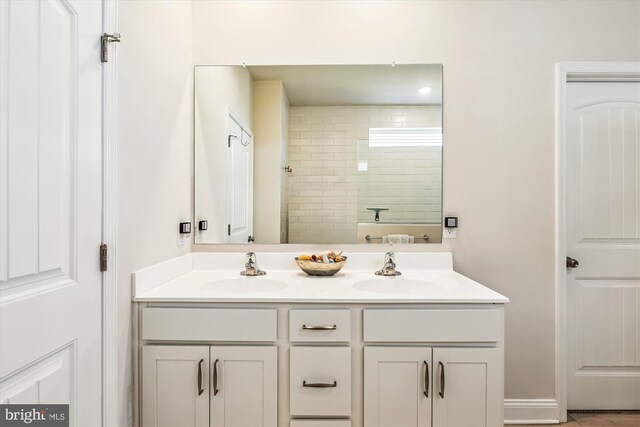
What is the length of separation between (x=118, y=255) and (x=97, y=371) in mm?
400

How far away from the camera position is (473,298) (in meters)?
1.45

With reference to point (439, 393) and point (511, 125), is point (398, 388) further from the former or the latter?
point (511, 125)

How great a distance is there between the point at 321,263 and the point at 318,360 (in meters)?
0.55

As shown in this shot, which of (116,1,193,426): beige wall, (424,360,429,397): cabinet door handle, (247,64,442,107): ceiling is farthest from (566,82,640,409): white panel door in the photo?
(116,1,193,426): beige wall

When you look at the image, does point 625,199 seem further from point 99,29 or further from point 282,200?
point 99,29

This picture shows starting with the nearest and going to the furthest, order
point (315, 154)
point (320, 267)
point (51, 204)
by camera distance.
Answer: point (51, 204), point (320, 267), point (315, 154)

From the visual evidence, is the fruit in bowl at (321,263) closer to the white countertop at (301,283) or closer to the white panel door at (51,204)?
the white countertop at (301,283)

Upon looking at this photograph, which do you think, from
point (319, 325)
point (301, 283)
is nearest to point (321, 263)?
point (301, 283)

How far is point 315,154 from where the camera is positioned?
2.11 m

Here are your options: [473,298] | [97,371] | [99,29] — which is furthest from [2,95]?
[473,298]

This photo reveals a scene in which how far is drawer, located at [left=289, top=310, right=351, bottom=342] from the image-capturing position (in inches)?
57.2

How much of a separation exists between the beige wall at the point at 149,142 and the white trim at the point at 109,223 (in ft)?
0.15

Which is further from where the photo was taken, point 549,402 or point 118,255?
point 549,402

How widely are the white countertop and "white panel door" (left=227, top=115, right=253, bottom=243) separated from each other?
0.51ft
